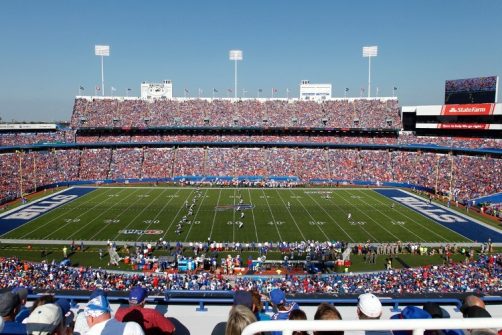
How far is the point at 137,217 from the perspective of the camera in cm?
3359

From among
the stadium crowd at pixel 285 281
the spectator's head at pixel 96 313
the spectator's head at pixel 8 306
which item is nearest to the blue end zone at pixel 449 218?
the stadium crowd at pixel 285 281

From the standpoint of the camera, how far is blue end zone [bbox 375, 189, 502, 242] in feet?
95.8

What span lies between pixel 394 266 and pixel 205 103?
157ft

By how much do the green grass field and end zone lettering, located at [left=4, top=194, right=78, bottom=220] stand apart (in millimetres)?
1123

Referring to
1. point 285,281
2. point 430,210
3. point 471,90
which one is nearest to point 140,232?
point 285,281

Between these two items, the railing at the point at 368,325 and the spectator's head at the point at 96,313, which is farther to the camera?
the spectator's head at the point at 96,313

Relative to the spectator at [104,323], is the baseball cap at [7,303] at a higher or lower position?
lower

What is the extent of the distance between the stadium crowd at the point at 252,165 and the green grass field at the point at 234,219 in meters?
8.11

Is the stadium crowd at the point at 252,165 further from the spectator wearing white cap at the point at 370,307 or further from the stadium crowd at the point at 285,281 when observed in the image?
the spectator wearing white cap at the point at 370,307

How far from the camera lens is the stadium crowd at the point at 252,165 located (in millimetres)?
46219

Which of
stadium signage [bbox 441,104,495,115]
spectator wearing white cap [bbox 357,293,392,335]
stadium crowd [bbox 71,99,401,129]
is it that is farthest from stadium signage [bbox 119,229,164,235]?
stadium signage [bbox 441,104,495,115]

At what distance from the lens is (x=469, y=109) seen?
52375 millimetres

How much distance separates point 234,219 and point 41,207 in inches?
675

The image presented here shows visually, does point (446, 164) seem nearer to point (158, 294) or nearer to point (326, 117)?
point (326, 117)
